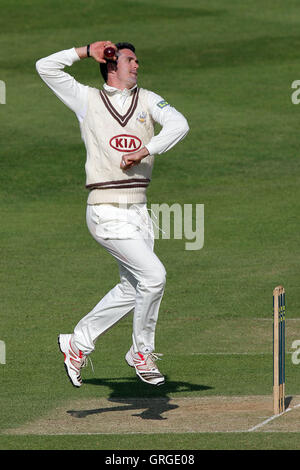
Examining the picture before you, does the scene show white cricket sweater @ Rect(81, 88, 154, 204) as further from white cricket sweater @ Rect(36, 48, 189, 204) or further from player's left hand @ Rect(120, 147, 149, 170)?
player's left hand @ Rect(120, 147, 149, 170)

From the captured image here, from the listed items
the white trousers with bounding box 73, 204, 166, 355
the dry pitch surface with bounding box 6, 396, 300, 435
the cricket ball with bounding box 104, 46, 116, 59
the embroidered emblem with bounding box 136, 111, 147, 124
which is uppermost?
the cricket ball with bounding box 104, 46, 116, 59

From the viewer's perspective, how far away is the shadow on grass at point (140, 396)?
9.53m

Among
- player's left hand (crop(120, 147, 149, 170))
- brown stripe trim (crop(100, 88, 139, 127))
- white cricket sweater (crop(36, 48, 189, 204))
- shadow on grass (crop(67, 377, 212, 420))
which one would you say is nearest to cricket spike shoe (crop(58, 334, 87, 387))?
shadow on grass (crop(67, 377, 212, 420))

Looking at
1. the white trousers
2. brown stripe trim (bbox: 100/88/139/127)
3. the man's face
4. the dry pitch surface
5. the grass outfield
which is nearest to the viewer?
the dry pitch surface

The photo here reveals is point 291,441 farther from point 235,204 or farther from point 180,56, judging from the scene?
point 180,56

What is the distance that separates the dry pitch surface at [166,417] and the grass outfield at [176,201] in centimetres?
14

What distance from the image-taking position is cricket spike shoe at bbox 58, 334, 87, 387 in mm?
9492

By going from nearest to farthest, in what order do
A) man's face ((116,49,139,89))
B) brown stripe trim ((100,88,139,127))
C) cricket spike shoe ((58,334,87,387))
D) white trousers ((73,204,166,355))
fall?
1. white trousers ((73,204,166,355))
2. brown stripe trim ((100,88,139,127))
3. man's face ((116,49,139,89))
4. cricket spike shoe ((58,334,87,387))

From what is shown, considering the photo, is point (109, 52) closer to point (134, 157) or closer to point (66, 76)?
point (66, 76)

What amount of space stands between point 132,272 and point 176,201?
1183 cm

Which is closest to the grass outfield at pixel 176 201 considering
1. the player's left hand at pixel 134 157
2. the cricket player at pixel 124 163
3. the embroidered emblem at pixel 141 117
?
the cricket player at pixel 124 163

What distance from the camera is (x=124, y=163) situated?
354 inches

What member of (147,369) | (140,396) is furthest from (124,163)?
(140,396)

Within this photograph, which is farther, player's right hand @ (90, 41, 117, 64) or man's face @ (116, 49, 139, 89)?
man's face @ (116, 49, 139, 89)
